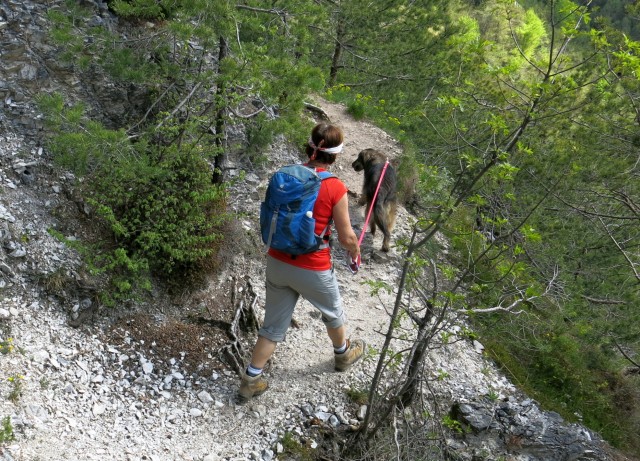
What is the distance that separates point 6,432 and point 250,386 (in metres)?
1.64

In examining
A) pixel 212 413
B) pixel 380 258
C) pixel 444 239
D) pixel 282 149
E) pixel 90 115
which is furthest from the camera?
pixel 444 239

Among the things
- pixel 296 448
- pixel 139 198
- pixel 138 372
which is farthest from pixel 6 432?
pixel 139 198

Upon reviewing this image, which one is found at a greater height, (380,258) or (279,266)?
(279,266)

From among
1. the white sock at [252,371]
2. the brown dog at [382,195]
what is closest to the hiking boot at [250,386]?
the white sock at [252,371]

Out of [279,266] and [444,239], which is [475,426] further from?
[444,239]

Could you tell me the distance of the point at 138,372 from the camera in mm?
4039

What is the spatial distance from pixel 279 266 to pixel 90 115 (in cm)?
284

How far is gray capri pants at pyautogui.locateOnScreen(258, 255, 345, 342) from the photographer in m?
3.70

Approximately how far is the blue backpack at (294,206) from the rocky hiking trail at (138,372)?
751 mm

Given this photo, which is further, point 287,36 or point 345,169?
point 345,169

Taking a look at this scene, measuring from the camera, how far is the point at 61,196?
4598 mm

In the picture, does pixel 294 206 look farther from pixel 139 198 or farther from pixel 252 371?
pixel 139 198

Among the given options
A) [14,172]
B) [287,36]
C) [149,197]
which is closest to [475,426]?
[149,197]

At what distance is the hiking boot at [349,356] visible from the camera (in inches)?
178
